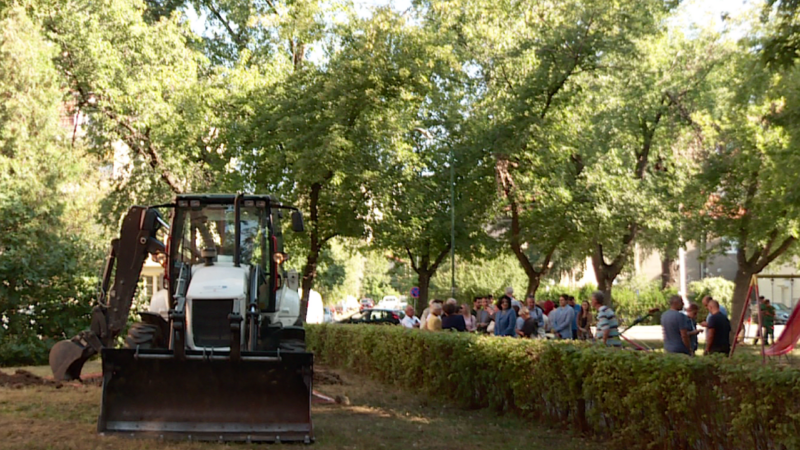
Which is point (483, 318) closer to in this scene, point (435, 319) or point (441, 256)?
point (435, 319)

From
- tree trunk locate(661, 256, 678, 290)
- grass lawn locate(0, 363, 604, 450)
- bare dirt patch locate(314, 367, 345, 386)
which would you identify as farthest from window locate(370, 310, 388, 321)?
grass lawn locate(0, 363, 604, 450)

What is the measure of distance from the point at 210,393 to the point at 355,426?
232cm

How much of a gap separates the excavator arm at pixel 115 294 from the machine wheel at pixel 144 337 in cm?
288

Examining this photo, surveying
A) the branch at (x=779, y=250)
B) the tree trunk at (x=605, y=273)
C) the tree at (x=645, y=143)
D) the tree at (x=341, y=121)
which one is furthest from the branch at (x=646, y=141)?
the tree at (x=341, y=121)

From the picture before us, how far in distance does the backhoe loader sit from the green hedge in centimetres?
294

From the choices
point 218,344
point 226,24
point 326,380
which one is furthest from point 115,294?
point 226,24

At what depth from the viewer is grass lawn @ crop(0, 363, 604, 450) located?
10547 mm

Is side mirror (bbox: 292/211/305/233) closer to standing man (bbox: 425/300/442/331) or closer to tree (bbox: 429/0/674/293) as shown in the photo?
standing man (bbox: 425/300/442/331)

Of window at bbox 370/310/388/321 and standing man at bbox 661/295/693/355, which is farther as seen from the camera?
window at bbox 370/310/388/321

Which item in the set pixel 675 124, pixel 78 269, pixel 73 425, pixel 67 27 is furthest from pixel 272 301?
pixel 675 124

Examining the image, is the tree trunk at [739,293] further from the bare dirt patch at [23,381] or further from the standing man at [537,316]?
the bare dirt patch at [23,381]

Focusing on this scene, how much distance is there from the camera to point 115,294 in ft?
55.3

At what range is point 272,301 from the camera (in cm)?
1391

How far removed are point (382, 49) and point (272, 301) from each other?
14.8m
